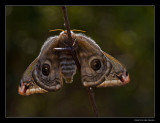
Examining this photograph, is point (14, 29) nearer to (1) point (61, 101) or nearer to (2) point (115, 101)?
(1) point (61, 101)

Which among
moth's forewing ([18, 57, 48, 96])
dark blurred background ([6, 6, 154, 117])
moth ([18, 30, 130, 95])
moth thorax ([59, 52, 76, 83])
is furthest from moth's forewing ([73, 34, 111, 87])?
dark blurred background ([6, 6, 154, 117])

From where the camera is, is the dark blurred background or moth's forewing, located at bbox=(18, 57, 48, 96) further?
the dark blurred background

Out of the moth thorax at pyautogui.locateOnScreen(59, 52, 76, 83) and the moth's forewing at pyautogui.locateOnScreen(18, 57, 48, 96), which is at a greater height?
the moth thorax at pyautogui.locateOnScreen(59, 52, 76, 83)

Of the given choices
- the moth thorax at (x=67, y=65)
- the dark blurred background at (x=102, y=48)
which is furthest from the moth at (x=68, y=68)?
the dark blurred background at (x=102, y=48)

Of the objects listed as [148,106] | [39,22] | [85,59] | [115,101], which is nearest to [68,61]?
[85,59]

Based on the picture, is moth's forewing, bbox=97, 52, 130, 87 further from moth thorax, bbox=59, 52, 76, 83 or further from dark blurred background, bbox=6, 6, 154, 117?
dark blurred background, bbox=6, 6, 154, 117

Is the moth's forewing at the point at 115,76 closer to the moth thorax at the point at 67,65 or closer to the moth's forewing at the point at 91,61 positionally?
the moth's forewing at the point at 91,61

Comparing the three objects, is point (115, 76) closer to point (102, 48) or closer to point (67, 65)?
point (67, 65)
